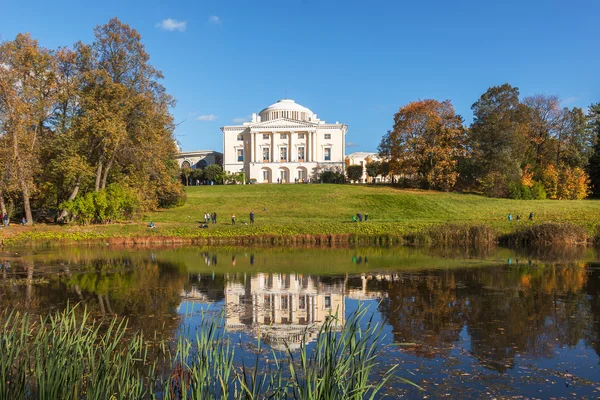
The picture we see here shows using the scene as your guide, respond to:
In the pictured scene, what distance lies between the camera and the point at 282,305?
39.9 ft

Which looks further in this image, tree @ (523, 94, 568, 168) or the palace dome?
the palace dome

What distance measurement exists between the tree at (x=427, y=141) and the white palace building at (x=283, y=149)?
18869mm

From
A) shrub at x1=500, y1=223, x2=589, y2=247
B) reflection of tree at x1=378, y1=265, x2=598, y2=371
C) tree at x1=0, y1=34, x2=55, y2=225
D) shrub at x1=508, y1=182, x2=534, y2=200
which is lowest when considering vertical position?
reflection of tree at x1=378, y1=265, x2=598, y2=371

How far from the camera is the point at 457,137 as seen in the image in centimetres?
5244

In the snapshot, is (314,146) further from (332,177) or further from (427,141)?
(427,141)

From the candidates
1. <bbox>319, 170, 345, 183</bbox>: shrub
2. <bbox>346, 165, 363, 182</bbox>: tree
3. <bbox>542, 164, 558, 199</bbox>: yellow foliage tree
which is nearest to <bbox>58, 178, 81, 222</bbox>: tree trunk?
<bbox>319, 170, 345, 183</bbox>: shrub

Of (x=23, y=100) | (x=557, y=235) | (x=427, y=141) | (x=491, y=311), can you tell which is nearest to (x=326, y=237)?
(x=557, y=235)

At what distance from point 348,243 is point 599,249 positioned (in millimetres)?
12570

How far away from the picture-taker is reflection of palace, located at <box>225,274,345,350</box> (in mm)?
9500

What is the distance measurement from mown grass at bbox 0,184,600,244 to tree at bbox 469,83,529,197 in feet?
12.0

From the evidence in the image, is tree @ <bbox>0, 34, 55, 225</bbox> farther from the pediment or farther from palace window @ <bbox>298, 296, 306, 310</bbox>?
the pediment

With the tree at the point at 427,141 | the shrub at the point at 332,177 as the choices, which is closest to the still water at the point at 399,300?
the tree at the point at 427,141

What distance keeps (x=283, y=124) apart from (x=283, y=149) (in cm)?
374

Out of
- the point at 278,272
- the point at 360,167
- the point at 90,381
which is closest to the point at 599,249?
the point at 278,272
